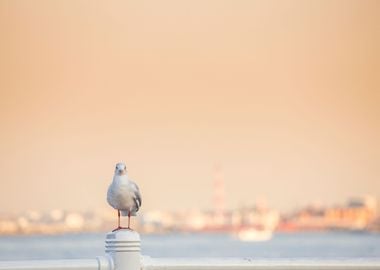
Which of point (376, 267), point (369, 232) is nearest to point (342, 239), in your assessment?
point (369, 232)

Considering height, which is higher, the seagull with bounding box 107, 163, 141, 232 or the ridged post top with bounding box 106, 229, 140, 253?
the seagull with bounding box 107, 163, 141, 232

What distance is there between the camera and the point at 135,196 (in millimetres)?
14164

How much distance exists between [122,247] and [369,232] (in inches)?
5438

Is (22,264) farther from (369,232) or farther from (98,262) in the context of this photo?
(369,232)

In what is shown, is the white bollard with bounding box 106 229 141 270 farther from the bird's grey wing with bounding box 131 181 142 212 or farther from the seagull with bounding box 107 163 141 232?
the bird's grey wing with bounding box 131 181 142 212

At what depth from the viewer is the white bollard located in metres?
13.7

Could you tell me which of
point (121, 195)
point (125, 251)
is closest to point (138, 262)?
point (125, 251)

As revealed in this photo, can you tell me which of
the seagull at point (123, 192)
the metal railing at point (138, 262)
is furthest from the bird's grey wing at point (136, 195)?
the metal railing at point (138, 262)

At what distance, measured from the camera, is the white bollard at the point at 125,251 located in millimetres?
13664

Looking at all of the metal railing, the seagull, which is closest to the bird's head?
the seagull

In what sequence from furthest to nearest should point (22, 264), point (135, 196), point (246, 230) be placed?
point (246, 230)
point (135, 196)
point (22, 264)

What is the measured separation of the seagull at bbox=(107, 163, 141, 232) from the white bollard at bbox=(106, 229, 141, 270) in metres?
0.32

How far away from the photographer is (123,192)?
1411cm

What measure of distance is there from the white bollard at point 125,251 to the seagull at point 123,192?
1.04 feet
